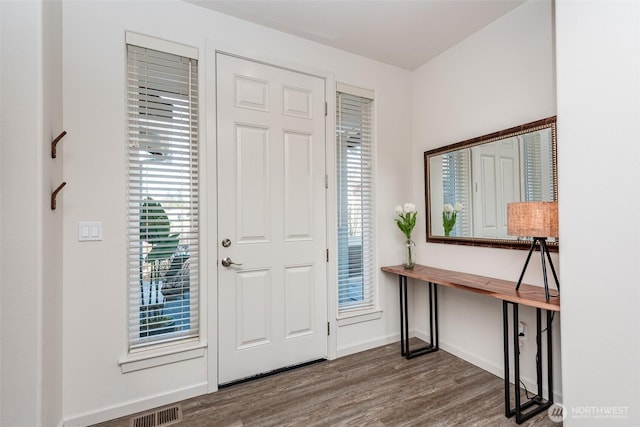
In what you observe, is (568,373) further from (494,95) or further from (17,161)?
(17,161)

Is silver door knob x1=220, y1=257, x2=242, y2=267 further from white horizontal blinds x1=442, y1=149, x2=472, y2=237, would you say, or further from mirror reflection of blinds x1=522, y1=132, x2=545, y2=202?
mirror reflection of blinds x1=522, y1=132, x2=545, y2=202

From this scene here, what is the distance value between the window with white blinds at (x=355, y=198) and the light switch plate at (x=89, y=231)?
67.6 inches

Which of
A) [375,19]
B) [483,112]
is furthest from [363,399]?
[375,19]

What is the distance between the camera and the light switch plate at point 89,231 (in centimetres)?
182

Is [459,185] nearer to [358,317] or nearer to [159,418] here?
[358,317]

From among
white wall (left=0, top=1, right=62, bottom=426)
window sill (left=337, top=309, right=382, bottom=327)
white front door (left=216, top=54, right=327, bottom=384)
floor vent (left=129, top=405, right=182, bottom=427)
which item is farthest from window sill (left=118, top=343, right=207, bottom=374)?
window sill (left=337, top=309, right=382, bottom=327)

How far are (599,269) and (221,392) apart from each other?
7.52ft

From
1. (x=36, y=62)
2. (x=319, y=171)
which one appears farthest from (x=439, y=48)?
(x=36, y=62)

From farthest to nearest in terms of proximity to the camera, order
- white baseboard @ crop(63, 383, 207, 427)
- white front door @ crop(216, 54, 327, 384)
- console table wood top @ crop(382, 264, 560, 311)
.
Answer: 1. white front door @ crop(216, 54, 327, 384)
2. white baseboard @ crop(63, 383, 207, 427)
3. console table wood top @ crop(382, 264, 560, 311)

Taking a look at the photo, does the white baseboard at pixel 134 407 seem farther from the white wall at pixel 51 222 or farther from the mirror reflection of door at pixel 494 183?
the mirror reflection of door at pixel 494 183

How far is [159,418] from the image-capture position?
187 cm

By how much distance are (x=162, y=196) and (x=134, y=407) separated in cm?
131

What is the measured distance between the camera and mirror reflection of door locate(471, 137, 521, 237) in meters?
2.18

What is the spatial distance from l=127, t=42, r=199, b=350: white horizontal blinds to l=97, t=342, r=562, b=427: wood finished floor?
0.53m
